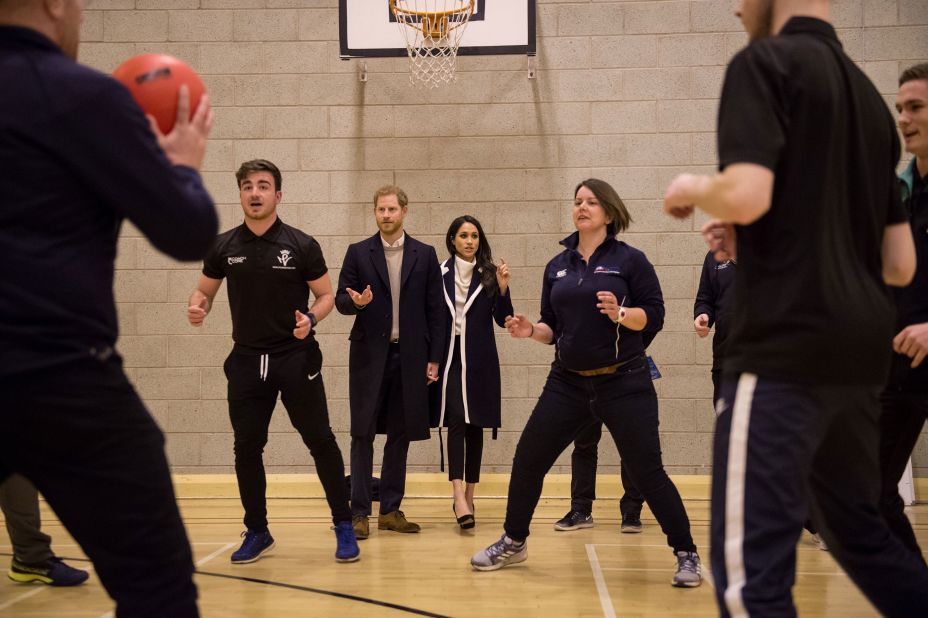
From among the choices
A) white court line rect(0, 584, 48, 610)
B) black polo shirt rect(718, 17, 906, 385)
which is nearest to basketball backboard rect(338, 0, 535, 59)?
white court line rect(0, 584, 48, 610)

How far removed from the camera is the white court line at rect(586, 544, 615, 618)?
3606mm

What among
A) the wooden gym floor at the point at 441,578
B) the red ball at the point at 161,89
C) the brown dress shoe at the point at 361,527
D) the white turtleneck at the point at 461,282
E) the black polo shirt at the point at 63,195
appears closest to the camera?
the black polo shirt at the point at 63,195

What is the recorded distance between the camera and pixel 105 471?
60.9 inches

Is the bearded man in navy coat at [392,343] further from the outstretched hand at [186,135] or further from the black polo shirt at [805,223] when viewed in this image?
the black polo shirt at [805,223]

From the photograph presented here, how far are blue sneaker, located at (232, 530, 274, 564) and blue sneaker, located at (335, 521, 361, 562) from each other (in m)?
0.40

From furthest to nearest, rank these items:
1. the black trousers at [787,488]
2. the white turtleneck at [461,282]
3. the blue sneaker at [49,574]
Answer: the white turtleneck at [461,282] → the blue sneaker at [49,574] → the black trousers at [787,488]

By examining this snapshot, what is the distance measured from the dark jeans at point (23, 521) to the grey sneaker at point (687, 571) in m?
2.88

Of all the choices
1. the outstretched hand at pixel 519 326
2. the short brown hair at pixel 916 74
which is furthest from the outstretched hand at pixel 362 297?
the short brown hair at pixel 916 74

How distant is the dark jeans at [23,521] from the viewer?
3953 mm

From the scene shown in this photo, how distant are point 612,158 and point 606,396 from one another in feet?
11.1

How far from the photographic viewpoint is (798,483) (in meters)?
1.73

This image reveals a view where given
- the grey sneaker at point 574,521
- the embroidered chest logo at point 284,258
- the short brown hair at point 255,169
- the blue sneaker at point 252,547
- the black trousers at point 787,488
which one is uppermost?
the short brown hair at point 255,169

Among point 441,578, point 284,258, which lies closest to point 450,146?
point 284,258

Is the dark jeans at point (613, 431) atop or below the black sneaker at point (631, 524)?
atop
